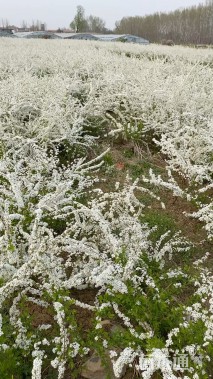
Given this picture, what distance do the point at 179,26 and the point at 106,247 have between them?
242 feet

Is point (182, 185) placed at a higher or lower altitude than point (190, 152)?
lower

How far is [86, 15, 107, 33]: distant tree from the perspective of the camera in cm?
9006

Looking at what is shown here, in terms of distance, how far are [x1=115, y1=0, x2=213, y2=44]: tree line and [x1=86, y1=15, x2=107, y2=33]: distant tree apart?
12370mm

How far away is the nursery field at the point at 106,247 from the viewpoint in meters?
2.12

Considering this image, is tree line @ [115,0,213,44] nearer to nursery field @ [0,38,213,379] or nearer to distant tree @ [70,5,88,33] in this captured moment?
distant tree @ [70,5,88,33]

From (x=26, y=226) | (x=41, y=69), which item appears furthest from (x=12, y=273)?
(x=41, y=69)

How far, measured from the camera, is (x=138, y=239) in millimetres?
2779

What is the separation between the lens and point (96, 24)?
91.3 meters

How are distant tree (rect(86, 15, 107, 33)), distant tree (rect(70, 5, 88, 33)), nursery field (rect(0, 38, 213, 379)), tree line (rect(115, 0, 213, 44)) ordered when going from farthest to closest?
distant tree (rect(86, 15, 107, 33)) → distant tree (rect(70, 5, 88, 33)) → tree line (rect(115, 0, 213, 44)) → nursery field (rect(0, 38, 213, 379))

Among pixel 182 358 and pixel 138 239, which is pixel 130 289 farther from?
pixel 138 239

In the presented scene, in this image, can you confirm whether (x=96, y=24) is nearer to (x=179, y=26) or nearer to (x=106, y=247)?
(x=179, y=26)

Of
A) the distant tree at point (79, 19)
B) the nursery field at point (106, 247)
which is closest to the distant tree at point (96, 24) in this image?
the distant tree at point (79, 19)

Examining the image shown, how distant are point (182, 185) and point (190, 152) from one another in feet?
1.27

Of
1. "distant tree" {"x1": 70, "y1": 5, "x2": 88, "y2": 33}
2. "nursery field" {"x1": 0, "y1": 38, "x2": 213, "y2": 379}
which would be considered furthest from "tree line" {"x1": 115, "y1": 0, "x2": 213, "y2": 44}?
"nursery field" {"x1": 0, "y1": 38, "x2": 213, "y2": 379}
